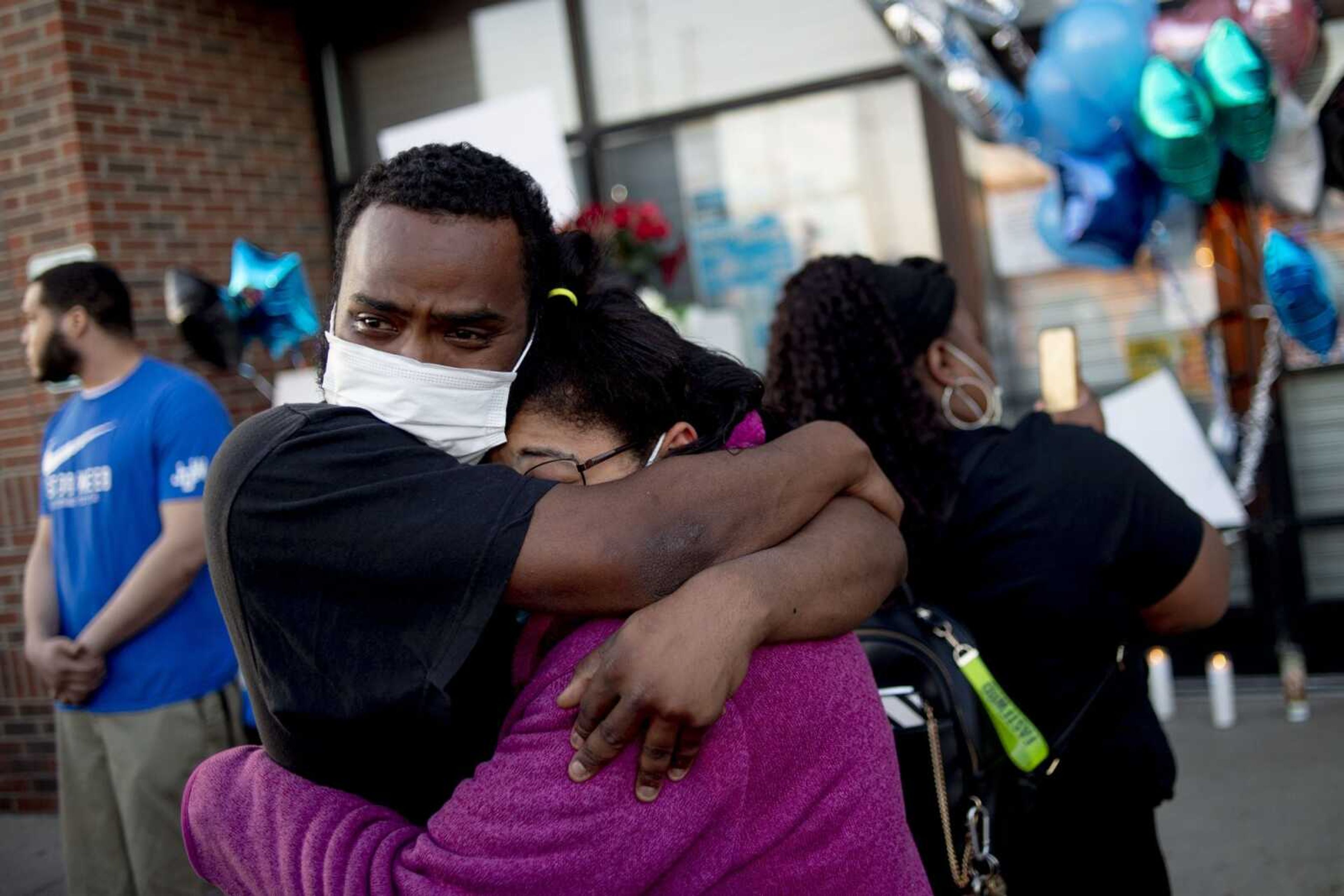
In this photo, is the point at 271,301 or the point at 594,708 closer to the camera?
the point at 594,708

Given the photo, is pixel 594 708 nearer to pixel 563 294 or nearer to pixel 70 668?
pixel 563 294

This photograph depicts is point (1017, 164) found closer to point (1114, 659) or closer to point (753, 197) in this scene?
point (753, 197)

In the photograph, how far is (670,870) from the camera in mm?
1283

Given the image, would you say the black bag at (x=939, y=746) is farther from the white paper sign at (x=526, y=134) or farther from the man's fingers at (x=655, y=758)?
the white paper sign at (x=526, y=134)

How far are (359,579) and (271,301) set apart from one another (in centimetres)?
404

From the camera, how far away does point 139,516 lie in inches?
149

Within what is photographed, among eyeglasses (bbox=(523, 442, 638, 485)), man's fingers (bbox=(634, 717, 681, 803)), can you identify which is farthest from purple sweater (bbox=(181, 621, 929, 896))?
eyeglasses (bbox=(523, 442, 638, 485))

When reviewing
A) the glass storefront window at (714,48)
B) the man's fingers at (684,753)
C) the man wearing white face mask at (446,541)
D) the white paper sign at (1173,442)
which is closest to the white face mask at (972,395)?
the man wearing white face mask at (446,541)

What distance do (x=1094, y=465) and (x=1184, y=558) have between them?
0.23 metres

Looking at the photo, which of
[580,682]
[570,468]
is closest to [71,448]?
[570,468]

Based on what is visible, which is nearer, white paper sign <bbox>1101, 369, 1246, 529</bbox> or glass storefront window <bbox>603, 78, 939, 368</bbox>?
white paper sign <bbox>1101, 369, 1246, 529</bbox>

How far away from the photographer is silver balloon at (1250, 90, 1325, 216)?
4094mm

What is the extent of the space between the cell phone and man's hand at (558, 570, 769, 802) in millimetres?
1577

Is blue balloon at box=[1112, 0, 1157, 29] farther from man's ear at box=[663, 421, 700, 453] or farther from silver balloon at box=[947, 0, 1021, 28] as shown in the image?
man's ear at box=[663, 421, 700, 453]
